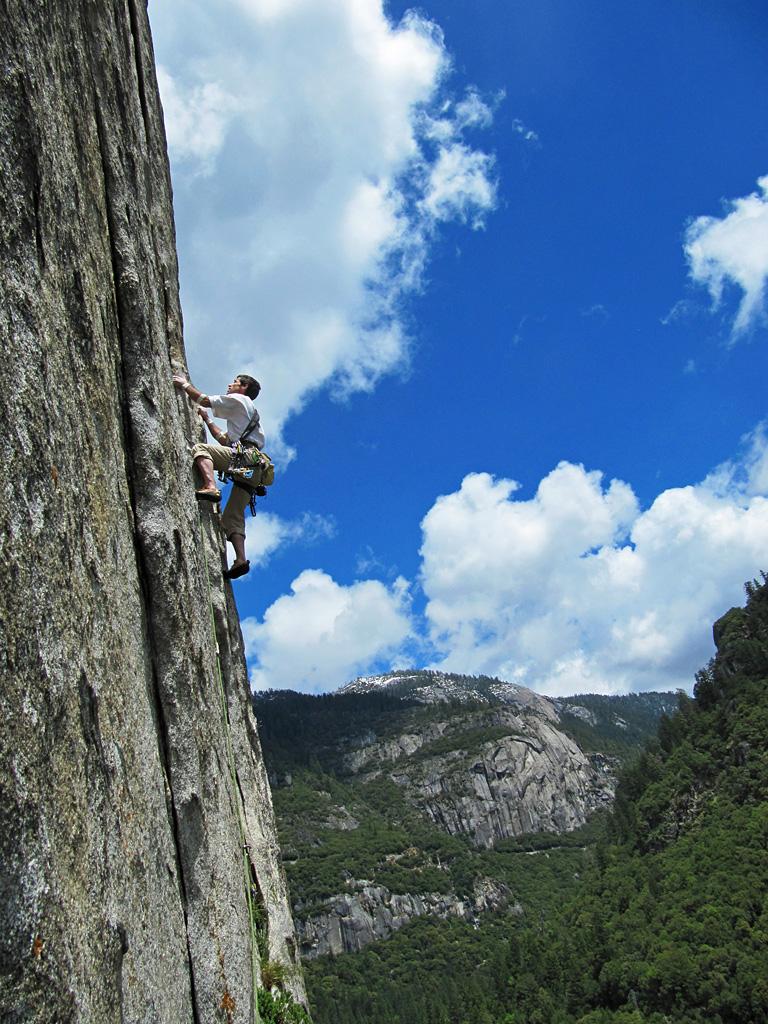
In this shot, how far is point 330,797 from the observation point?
185250mm

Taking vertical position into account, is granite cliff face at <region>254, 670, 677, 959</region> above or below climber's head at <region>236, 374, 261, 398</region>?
below

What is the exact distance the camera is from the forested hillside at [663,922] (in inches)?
2196

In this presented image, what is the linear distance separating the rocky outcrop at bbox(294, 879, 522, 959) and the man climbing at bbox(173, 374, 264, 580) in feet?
458

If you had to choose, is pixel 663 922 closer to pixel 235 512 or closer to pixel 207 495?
pixel 235 512

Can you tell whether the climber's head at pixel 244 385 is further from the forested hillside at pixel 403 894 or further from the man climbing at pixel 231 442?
the forested hillside at pixel 403 894

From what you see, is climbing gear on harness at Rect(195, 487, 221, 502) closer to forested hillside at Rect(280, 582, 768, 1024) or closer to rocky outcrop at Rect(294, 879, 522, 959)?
forested hillside at Rect(280, 582, 768, 1024)

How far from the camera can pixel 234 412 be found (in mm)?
8172

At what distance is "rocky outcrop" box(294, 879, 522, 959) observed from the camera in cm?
12788

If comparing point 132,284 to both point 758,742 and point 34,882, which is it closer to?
point 34,882

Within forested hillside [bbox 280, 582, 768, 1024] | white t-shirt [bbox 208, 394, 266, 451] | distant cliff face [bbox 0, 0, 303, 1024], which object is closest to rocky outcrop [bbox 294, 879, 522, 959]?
forested hillside [bbox 280, 582, 768, 1024]

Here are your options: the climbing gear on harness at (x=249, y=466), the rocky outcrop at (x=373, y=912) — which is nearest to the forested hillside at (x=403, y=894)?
the rocky outcrop at (x=373, y=912)

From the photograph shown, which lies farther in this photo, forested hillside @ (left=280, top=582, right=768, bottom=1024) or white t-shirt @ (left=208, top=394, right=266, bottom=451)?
forested hillside @ (left=280, top=582, right=768, bottom=1024)

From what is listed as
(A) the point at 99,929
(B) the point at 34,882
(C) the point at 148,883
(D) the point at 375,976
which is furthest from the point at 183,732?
(D) the point at 375,976

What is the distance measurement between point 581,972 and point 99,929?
280ft
